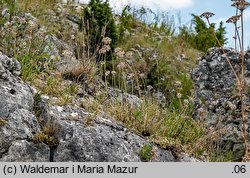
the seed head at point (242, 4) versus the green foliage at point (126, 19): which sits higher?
the green foliage at point (126, 19)

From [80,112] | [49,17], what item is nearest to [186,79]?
[49,17]

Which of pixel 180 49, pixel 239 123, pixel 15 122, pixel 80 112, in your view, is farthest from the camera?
pixel 180 49

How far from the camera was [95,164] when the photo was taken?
466cm

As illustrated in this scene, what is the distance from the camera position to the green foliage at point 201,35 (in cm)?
1426

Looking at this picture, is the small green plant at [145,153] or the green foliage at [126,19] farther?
the green foliage at [126,19]

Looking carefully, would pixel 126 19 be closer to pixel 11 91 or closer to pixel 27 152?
pixel 11 91

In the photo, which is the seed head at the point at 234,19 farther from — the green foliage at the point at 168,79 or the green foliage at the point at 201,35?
the green foliage at the point at 201,35

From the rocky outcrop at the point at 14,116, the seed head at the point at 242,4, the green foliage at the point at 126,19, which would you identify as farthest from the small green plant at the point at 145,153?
the green foliage at the point at 126,19

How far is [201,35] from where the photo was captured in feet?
47.7

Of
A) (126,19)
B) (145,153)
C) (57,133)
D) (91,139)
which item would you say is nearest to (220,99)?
(145,153)

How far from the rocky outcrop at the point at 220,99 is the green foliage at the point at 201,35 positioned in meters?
5.83

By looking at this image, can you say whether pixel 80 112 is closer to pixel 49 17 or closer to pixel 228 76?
pixel 228 76

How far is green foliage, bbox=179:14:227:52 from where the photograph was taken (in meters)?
14.3

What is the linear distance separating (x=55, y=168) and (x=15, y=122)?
80cm
